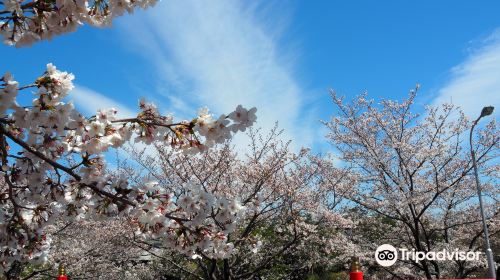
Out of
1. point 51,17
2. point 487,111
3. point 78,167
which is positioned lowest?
point 78,167

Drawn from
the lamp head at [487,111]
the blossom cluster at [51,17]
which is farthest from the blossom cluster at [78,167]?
the lamp head at [487,111]

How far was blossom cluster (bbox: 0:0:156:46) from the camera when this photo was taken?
3.18 metres

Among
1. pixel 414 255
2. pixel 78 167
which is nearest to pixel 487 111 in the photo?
pixel 414 255

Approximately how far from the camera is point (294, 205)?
13.3m

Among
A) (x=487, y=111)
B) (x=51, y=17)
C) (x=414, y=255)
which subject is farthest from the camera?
(x=414, y=255)

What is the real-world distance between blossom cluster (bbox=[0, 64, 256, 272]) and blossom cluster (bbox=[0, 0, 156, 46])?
40cm

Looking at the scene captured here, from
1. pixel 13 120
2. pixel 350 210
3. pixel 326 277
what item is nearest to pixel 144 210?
pixel 13 120

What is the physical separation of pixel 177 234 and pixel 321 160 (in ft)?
38.0

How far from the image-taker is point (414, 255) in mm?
13844

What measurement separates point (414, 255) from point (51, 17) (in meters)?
13.5

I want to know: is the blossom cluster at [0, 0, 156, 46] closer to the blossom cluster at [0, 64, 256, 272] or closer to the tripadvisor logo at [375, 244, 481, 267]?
the blossom cluster at [0, 64, 256, 272]

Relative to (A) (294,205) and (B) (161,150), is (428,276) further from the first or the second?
(B) (161,150)

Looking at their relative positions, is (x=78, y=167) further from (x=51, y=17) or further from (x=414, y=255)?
(x=414, y=255)

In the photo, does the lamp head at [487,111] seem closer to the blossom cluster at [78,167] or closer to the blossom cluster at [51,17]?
the blossom cluster at [78,167]
